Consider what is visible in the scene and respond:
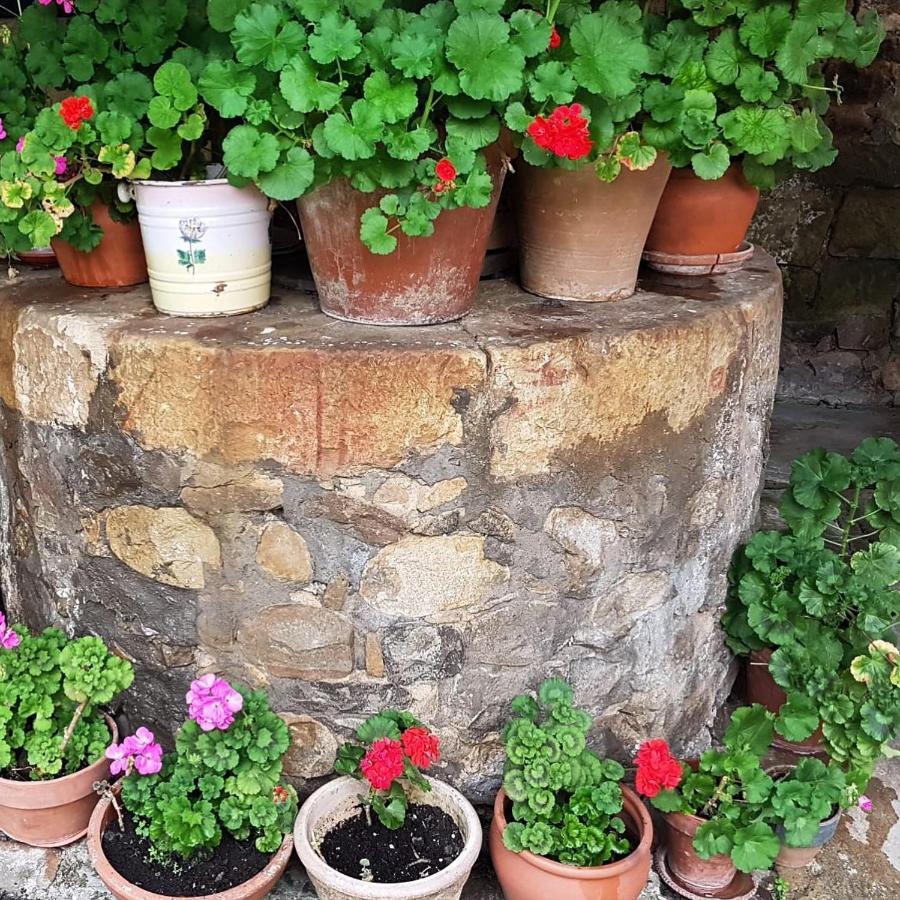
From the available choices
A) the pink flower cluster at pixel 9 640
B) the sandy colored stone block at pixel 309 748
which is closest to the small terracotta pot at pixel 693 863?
the sandy colored stone block at pixel 309 748

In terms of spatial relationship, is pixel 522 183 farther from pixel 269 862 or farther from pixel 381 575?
pixel 269 862

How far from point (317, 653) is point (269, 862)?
416mm

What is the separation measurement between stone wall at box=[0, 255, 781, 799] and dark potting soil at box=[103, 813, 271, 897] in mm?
227

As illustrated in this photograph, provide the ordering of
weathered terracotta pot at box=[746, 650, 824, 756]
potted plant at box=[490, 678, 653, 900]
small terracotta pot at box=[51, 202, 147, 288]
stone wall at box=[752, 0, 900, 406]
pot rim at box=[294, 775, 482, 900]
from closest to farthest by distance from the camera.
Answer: pot rim at box=[294, 775, 482, 900] < potted plant at box=[490, 678, 653, 900] < small terracotta pot at box=[51, 202, 147, 288] < weathered terracotta pot at box=[746, 650, 824, 756] < stone wall at box=[752, 0, 900, 406]

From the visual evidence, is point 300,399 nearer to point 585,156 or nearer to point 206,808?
point 585,156

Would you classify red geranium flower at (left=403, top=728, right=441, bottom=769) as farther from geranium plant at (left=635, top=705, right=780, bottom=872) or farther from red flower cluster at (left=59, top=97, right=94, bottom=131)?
red flower cluster at (left=59, top=97, right=94, bottom=131)

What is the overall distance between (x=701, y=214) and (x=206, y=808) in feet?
5.55

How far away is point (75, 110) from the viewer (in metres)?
1.81

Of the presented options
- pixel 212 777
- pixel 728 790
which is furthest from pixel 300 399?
pixel 728 790

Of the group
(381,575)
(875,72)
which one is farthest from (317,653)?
(875,72)

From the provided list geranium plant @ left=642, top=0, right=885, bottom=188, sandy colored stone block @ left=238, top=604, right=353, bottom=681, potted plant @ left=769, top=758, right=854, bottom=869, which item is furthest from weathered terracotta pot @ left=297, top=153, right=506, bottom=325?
potted plant @ left=769, top=758, right=854, bottom=869

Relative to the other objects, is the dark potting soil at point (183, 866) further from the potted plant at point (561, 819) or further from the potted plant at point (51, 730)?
the potted plant at point (561, 819)

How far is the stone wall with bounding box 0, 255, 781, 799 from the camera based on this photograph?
1.82 metres

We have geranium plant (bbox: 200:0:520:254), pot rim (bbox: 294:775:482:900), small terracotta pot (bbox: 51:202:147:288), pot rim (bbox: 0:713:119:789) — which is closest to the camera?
geranium plant (bbox: 200:0:520:254)
